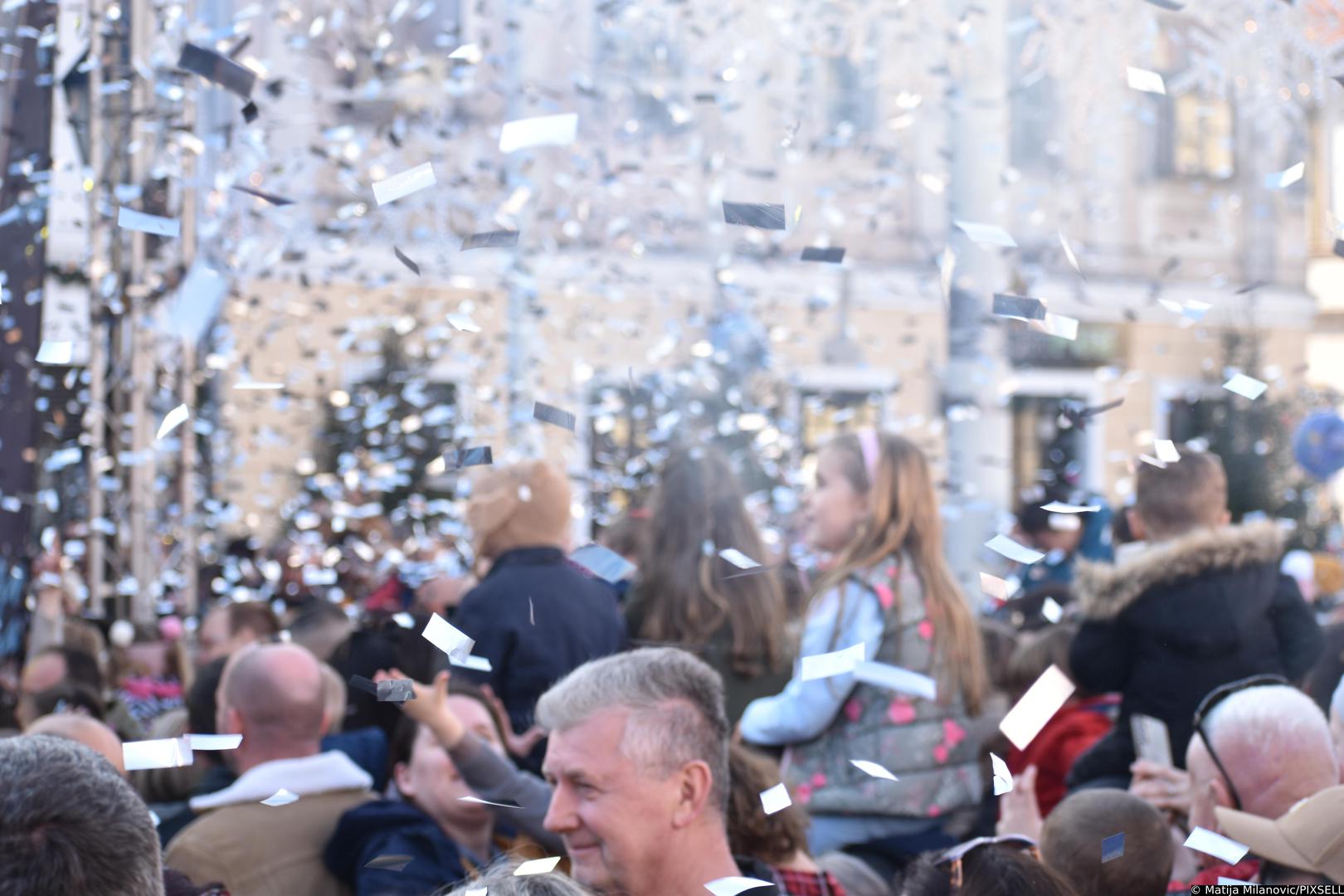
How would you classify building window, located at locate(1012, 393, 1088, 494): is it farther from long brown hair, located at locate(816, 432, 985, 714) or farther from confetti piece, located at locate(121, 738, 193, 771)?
confetti piece, located at locate(121, 738, 193, 771)

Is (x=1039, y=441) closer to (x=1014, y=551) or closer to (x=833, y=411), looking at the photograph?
(x=833, y=411)

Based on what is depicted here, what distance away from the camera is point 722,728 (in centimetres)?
252

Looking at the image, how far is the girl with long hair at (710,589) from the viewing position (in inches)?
160

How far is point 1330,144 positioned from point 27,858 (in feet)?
58.9

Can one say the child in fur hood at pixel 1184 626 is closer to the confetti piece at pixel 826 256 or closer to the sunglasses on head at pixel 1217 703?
the sunglasses on head at pixel 1217 703

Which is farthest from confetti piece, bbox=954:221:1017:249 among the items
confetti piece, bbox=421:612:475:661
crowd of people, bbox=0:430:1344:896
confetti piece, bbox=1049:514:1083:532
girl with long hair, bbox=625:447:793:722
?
confetti piece, bbox=1049:514:1083:532

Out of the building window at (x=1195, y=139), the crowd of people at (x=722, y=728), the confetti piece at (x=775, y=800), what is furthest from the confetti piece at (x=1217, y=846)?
the building window at (x=1195, y=139)

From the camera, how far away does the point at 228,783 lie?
312 centimetres

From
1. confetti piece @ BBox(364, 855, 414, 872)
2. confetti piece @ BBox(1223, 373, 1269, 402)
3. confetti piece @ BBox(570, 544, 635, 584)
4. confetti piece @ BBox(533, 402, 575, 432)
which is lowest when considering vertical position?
confetti piece @ BBox(364, 855, 414, 872)

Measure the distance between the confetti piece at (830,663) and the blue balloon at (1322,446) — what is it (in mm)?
3026

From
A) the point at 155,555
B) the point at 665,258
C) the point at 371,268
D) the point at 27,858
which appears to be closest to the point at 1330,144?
the point at 665,258

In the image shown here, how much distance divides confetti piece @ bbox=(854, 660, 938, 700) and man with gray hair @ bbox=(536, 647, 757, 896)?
0.89 m

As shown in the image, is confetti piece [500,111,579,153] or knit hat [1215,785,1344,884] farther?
confetti piece [500,111,579,153]

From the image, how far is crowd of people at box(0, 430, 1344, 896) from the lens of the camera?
2428 mm
